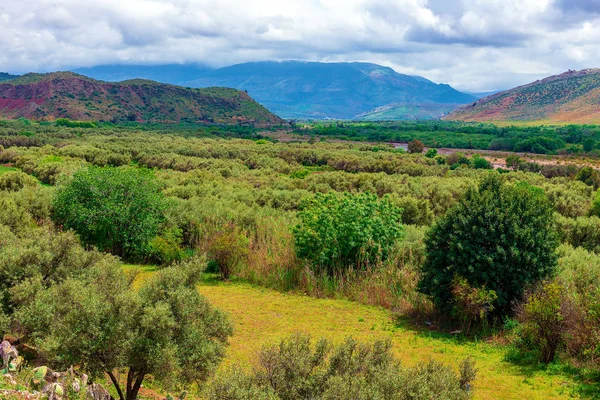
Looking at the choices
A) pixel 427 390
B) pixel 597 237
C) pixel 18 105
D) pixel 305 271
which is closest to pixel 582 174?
pixel 597 237

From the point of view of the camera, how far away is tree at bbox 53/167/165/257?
52.5ft

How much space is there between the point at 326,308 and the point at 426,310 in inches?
92.9

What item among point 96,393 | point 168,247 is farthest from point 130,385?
Answer: point 168,247

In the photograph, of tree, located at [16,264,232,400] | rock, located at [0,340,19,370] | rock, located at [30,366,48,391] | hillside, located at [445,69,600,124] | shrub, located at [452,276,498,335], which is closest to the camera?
rock, located at [30,366,48,391]

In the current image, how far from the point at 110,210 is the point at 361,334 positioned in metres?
9.73

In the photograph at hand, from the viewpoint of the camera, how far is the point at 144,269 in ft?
50.8

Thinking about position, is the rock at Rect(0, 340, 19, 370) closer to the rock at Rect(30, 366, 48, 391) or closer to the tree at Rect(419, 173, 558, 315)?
the rock at Rect(30, 366, 48, 391)

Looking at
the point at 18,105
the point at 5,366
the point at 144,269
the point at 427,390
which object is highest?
the point at 18,105

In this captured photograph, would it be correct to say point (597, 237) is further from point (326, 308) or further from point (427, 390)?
point (427, 390)

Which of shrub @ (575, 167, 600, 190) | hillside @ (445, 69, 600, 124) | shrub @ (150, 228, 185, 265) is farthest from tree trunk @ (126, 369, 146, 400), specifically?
hillside @ (445, 69, 600, 124)

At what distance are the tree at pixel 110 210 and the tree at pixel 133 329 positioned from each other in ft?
32.2

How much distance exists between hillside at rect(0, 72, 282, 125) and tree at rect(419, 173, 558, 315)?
13203 cm

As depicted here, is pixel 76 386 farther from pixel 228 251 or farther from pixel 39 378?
pixel 228 251

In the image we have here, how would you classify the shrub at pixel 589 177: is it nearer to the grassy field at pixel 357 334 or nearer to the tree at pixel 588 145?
the grassy field at pixel 357 334
